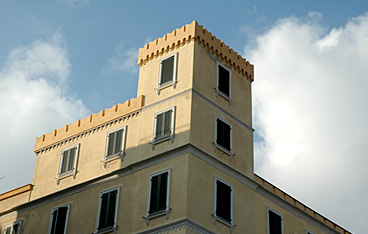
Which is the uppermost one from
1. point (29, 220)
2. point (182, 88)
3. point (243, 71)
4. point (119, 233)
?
point (243, 71)

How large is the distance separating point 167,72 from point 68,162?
8.58 meters

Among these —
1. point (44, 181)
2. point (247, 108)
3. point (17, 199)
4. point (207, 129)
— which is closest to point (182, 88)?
point (207, 129)

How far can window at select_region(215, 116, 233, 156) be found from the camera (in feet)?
123

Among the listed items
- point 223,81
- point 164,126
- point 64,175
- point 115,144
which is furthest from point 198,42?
point 64,175

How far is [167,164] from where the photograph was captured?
118 ft

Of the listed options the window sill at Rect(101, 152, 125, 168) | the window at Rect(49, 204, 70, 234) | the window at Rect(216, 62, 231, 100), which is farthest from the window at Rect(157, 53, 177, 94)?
the window at Rect(49, 204, 70, 234)

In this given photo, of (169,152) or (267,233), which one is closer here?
(169,152)

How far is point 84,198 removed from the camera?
39.2 metres

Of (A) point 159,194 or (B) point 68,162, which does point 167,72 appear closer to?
(A) point 159,194

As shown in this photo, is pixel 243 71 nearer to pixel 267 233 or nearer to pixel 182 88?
pixel 182 88

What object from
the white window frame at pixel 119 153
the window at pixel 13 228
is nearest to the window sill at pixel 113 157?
the white window frame at pixel 119 153

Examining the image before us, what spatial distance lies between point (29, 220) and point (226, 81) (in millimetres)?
15219

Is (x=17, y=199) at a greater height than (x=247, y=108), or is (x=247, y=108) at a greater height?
(x=247, y=108)

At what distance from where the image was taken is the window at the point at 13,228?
137 feet
